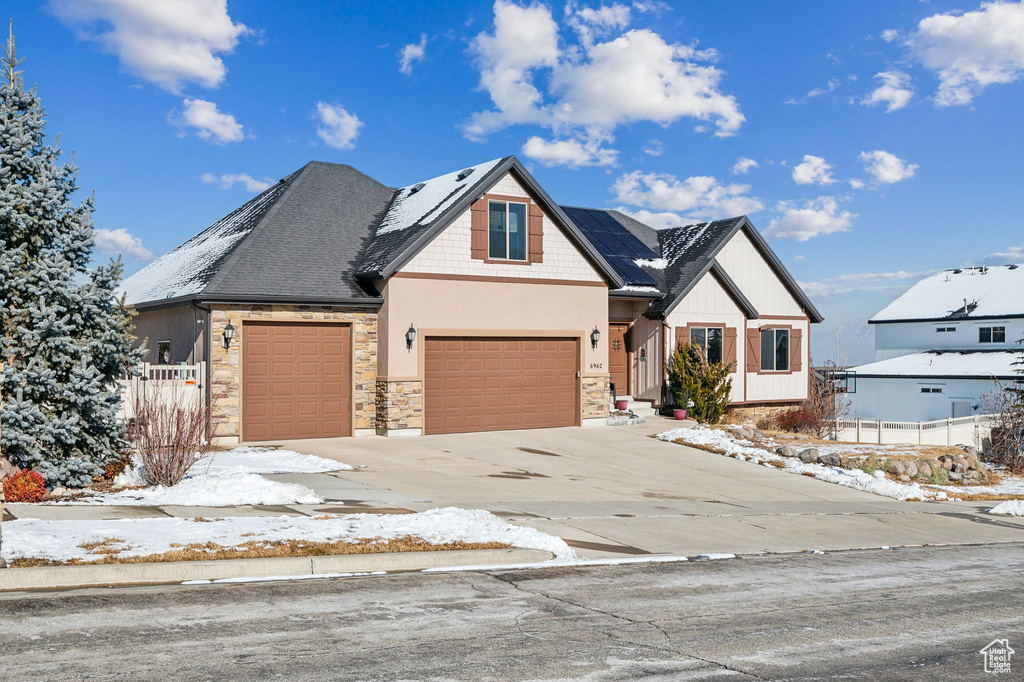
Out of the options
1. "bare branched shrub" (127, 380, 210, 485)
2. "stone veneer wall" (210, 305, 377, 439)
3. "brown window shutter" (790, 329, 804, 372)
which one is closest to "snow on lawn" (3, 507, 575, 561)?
"bare branched shrub" (127, 380, 210, 485)

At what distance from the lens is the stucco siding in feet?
102

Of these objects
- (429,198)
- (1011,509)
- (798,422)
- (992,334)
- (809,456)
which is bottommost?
(1011,509)

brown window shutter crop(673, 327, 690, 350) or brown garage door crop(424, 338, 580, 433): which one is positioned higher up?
brown window shutter crop(673, 327, 690, 350)

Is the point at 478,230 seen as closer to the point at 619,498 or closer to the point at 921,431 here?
the point at 619,498

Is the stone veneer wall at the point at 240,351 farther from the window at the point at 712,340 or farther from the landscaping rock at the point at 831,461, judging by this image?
the window at the point at 712,340

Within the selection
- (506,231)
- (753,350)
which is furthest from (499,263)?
(753,350)

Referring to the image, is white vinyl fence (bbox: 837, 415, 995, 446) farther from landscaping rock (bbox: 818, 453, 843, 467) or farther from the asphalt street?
the asphalt street

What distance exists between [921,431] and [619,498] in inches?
740

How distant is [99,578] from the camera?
7.99 metres

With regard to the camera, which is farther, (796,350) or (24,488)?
(796,350)

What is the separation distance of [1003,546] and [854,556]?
309cm

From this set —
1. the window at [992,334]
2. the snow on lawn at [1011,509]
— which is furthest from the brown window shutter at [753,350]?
the window at [992,334]

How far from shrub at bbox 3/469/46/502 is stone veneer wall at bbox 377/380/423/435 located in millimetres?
10184

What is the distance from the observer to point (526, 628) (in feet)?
23.2
